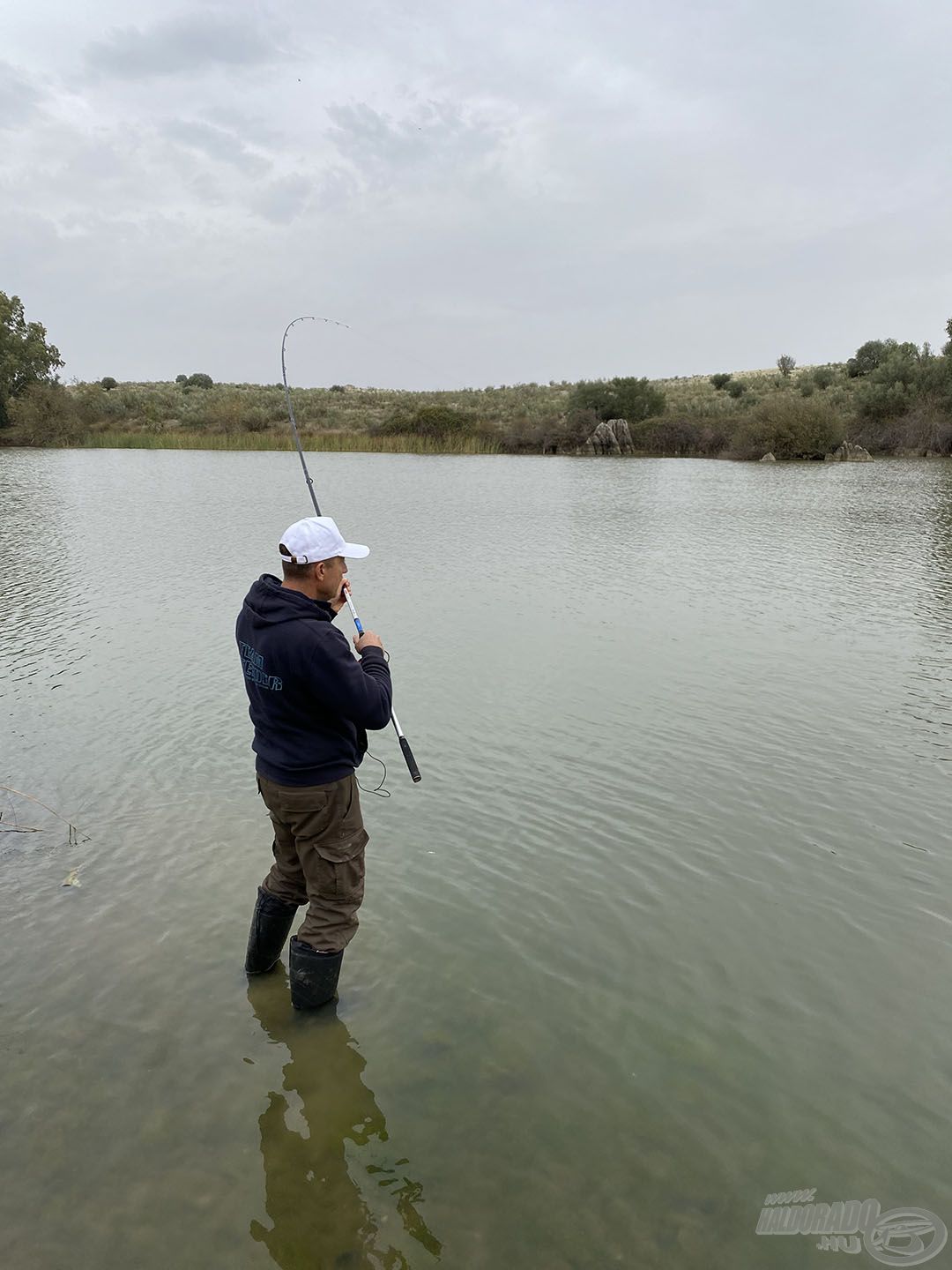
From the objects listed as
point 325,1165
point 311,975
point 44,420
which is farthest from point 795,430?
point 325,1165

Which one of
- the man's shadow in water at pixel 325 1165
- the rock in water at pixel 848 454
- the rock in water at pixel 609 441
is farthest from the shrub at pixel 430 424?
the man's shadow in water at pixel 325 1165

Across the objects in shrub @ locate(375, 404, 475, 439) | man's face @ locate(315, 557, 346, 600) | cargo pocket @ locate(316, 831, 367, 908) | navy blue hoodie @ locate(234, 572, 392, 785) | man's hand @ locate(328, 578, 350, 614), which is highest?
shrub @ locate(375, 404, 475, 439)

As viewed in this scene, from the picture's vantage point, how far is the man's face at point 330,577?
3.30m

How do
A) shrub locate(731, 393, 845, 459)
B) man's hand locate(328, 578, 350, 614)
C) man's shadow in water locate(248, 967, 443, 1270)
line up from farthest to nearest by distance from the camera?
shrub locate(731, 393, 845, 459)
man's hand locate(328, 578, 350, 614)
man's shadow in water locate(248, 967, 443, 1270)

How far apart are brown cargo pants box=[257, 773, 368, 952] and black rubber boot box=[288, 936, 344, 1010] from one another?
0.04m

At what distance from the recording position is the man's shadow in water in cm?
253

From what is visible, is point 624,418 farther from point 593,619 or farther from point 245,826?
point 245,826

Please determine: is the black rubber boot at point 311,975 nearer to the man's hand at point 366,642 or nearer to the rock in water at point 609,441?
the man's hand at point 366,642

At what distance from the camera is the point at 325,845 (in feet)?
11.0

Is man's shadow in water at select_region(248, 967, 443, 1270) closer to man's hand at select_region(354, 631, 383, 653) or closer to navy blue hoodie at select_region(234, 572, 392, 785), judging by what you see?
navy blue hoodie at select_region(234, 572, 392, 785)

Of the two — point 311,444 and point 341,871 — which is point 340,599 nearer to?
point 341,871

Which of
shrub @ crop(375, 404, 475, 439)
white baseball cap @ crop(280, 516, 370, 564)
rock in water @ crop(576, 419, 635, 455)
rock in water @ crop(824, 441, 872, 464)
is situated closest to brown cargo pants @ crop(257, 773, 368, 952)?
white baseball cap @ crop(280, 516, 370, 564)

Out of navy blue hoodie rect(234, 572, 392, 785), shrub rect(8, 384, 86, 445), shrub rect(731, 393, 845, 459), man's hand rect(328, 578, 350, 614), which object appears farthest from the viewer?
shrub rect(8, 384, 86, 445)

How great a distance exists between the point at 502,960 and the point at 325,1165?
1261mm
